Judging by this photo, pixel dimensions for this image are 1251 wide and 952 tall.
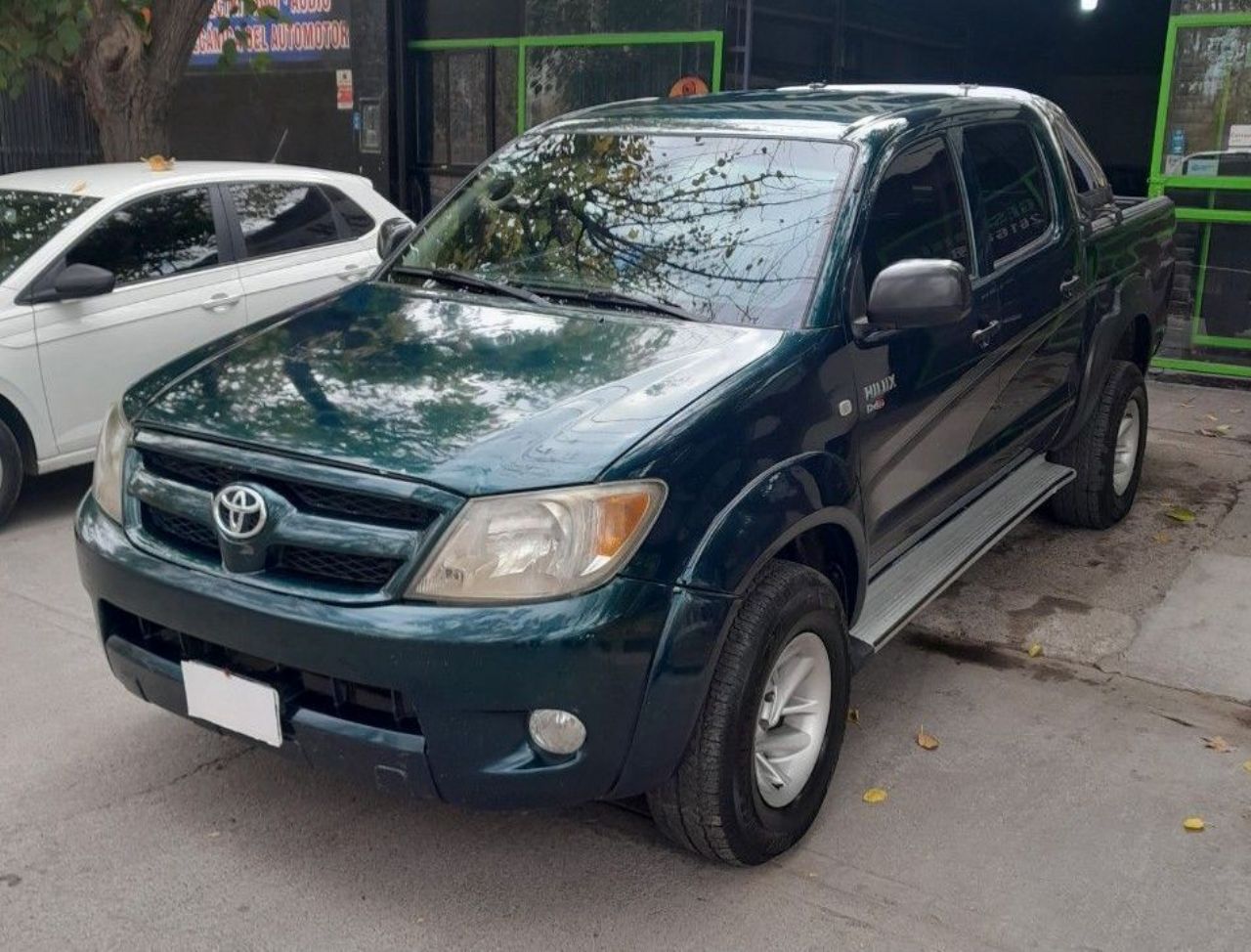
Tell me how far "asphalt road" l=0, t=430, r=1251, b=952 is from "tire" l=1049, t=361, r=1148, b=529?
1.62m

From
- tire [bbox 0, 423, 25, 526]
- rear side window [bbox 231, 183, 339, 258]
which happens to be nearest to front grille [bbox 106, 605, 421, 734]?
tire [bbox 0, 423, 25, 526]

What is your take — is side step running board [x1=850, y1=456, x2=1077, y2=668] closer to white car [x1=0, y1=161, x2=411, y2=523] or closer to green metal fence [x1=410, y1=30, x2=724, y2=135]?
white car [x1=0, y1=161, x2=411, y2=523]

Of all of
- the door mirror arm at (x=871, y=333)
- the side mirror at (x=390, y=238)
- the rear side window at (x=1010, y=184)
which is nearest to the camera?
the door mirror arm at (x=871, y=333)

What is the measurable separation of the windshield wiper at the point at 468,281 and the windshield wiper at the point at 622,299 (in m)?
0.07

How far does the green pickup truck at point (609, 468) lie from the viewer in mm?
2969

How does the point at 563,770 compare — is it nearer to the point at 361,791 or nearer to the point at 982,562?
the point at 361,791

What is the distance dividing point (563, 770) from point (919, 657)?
2247 millimetres

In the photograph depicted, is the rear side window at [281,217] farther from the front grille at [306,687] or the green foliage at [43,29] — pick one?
the front grille at [306,687]

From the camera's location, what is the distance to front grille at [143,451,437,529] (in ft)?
9.88

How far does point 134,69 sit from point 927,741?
7028mm

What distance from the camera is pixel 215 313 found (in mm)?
6840

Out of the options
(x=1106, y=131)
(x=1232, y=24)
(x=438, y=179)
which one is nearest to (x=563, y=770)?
(x=1232, y=24)

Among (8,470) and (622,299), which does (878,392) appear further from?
(8,470)

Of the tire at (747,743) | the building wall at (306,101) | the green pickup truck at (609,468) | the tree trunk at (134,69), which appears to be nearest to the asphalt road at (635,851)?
the tire at (747,743)
